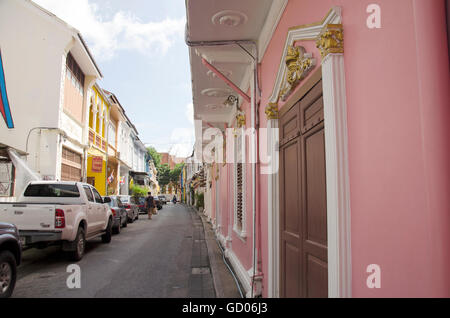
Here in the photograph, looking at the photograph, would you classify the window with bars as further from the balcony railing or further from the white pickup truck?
the balcony railing

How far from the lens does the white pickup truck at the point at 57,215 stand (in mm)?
7352

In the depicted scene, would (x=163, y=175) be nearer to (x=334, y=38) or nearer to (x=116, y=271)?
(x=116, y=271)

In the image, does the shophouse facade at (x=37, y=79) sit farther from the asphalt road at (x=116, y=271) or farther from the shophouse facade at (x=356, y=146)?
the shophouse facade at (x=356, y=146)

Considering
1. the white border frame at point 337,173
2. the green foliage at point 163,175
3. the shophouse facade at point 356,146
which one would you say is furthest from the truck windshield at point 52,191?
the green foliage at point 163,175

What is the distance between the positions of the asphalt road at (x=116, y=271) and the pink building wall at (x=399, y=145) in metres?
4.33

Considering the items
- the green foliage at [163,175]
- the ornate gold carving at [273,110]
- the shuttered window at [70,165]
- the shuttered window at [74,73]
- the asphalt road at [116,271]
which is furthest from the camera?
the green foliage at [163,175]

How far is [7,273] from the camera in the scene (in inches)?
200

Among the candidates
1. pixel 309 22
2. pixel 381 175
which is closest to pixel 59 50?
pixel 309 22

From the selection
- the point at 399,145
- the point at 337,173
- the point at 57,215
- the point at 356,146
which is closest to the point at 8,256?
the point at 57,215

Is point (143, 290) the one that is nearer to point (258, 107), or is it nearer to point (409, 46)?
point (258, 107)

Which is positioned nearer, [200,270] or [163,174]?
[200,270]

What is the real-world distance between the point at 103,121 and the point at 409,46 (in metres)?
24.5

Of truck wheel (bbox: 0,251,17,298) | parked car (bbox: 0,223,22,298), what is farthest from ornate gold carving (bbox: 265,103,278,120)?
truck wheel (bbox: 0,251,17,298)

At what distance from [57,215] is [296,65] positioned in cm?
639
